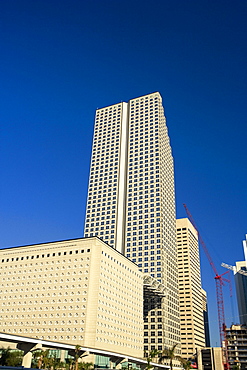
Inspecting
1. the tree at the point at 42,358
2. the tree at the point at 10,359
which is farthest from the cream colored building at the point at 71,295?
the tree at the point at 10,359

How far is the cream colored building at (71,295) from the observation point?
349 ft

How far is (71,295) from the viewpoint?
11088cm

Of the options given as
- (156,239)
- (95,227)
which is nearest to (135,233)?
(156,239)

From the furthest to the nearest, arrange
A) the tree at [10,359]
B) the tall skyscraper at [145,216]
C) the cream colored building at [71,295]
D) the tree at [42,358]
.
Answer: the tall skyscraper at [145,216] < the cream colored building at [71,295] < the tree at [42,358] < the tree at [10,359]

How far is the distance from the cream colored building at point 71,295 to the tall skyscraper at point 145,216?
85.9ft

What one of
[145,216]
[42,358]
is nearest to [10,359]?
[42,358]

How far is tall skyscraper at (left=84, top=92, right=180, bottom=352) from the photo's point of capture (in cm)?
15775

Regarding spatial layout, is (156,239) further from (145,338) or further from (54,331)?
(54,331)

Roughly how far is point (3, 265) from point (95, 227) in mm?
59251

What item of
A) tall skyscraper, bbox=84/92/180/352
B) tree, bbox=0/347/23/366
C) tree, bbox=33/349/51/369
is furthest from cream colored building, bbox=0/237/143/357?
tree, bbox=0/347/23/366

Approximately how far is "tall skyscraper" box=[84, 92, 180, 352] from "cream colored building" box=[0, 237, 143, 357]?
2619cm

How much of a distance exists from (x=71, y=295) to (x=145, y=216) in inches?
2886

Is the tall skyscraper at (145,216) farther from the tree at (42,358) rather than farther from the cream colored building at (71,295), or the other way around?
the tree at (42,358)

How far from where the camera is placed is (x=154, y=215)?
569 feet
